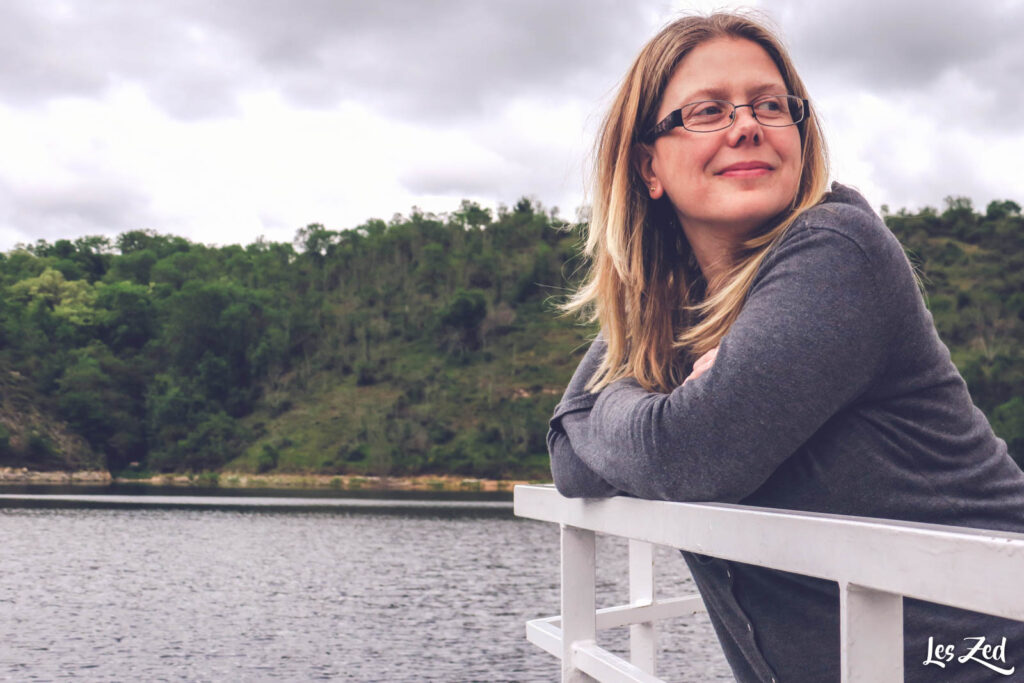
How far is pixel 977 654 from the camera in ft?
4.11

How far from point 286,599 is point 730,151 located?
30449mm

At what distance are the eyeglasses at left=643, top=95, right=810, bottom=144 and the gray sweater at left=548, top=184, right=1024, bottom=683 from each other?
9.6 inches

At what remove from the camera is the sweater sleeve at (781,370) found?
1263 millimetres

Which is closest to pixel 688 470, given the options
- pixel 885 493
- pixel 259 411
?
pixel 885 493

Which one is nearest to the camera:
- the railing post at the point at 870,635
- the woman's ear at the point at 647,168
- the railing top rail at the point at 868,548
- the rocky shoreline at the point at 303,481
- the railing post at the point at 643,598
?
the railing top rail at the point at 868,548

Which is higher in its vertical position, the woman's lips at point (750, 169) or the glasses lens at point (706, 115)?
the glasses lens at point (706, 115)

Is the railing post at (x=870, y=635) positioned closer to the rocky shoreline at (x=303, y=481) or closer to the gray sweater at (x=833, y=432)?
the gray sweater at (x=833, y=432)

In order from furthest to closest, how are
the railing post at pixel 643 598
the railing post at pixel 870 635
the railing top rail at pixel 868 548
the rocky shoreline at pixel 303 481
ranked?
the rocky shoreline at pixel 303 481, the railing post at pixel 643 598, the railing post at pixel 870 635, the railing top rail at pixel 868 548

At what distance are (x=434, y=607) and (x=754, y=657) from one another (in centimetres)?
2826

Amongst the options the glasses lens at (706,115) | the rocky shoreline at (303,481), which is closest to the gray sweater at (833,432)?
the glasses lens at (706,115)

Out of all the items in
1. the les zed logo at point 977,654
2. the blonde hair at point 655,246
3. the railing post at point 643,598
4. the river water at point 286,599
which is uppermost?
the blonde hair at point 655,246

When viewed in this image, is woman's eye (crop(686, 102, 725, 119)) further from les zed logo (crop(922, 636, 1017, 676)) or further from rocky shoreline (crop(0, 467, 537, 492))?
rocky shoreline (crop(0, 467, 537, 492))

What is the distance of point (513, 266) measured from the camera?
113750 mm

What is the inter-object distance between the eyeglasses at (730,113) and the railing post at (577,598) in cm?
71
